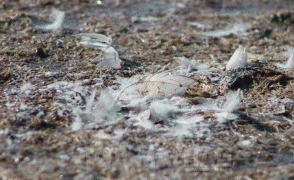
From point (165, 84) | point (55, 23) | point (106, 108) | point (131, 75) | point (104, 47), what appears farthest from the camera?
point (55, 23)

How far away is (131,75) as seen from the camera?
1.75 m

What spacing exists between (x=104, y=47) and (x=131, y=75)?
0.33 metres

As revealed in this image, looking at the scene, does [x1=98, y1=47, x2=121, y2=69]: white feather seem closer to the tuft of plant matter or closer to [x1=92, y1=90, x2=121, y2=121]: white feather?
[x1=92, y1=90, x2=121, y2=121]: white feather

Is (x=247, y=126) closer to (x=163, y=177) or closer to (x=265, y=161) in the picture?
(x=265, y=161)

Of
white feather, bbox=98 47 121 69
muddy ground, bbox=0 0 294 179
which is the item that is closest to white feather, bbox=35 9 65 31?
muddy ground, bbox=0 0 294 179

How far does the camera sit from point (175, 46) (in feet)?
7.04

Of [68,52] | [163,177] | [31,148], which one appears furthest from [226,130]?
[68,52]

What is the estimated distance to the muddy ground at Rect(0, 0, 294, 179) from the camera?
1122mm

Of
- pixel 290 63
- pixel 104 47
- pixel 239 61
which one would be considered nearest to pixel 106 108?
pixel 104 47

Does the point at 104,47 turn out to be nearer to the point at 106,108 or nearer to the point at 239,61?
the point at 106,108

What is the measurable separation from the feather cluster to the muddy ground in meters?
0.05

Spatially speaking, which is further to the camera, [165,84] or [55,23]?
[55,23]

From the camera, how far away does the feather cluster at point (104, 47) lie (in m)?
1.79

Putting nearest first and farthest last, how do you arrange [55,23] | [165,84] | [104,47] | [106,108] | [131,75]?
[106,108], [165,84], [131,75], [104,47], [55,23]
